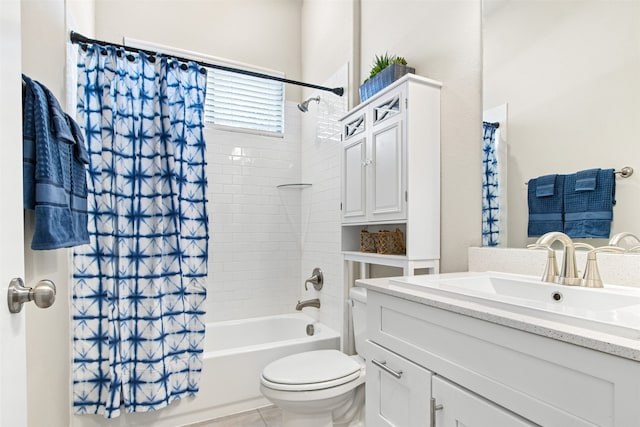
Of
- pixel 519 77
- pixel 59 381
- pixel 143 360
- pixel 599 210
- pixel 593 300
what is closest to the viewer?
pixel 593 300

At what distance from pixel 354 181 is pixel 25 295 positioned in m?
1.56

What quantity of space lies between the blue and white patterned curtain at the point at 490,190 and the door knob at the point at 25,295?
1.50 metres

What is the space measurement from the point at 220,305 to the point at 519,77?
97.2 inches

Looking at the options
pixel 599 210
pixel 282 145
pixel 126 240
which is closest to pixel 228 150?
pixel 282 145

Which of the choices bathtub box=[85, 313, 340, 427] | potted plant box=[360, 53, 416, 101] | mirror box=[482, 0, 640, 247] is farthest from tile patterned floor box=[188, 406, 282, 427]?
potted plant box=[360, 53, 416, 101]

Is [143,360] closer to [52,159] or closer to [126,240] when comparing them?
[126,240]

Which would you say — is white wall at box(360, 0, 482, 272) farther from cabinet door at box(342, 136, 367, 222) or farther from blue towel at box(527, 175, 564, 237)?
cabinet door at box(342, 136, 367, 222)

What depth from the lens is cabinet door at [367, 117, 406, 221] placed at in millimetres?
1598

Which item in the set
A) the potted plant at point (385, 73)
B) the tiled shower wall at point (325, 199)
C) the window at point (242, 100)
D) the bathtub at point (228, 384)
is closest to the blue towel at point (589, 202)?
the potted plant at point (385, 73)

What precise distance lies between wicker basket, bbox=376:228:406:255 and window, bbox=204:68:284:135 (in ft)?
5.38

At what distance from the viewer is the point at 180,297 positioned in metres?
1.96

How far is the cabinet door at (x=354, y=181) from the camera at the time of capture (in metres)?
1.90

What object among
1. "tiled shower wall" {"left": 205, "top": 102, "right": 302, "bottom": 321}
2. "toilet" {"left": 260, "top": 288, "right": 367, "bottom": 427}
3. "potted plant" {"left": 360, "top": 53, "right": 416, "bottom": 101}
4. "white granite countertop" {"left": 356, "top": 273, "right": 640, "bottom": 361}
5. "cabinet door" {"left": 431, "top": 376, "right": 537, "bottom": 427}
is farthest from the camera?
"tiled shower wall" {"left": 205, "top": 102, "right": 302, "bottom": 321}

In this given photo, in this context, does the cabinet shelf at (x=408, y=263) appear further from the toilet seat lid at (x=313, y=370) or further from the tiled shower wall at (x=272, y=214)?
the tiled shower wall at (x=272, y=214)
